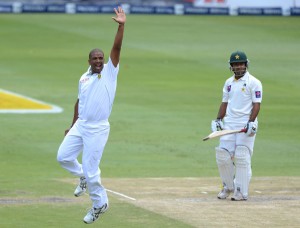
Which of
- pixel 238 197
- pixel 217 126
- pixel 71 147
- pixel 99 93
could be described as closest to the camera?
pixel 99 93

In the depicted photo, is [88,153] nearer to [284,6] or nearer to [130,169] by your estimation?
[130,169]

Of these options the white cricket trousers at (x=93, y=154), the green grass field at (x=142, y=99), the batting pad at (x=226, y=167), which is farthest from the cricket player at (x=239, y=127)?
the white cricket trousers at (x=93, y=154)

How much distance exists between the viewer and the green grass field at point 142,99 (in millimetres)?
14812

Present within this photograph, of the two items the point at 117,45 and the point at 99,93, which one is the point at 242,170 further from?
the point at 117,45

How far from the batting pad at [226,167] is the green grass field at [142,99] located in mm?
1511

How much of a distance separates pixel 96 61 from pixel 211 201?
2951 mm

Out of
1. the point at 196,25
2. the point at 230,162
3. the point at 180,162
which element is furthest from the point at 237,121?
the point at 196,25

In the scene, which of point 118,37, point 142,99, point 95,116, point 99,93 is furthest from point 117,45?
point 142,99

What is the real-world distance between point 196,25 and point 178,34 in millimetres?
3043

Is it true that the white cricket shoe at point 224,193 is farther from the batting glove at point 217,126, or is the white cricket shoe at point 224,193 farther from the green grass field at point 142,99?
the green grass field at point 142,99

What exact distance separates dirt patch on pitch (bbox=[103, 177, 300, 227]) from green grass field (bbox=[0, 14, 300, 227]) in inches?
12.2

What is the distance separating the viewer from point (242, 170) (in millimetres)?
14109

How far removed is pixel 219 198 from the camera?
1423 centimetres

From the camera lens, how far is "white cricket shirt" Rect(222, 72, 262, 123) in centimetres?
1418
